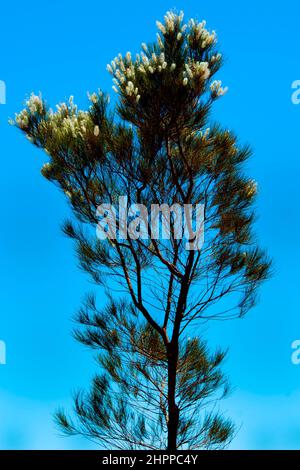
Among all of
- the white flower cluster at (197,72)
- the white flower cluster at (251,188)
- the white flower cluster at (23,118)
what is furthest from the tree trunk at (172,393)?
the white flower cluster at (23,118)

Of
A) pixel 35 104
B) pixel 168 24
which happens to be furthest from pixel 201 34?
pixel 35 104

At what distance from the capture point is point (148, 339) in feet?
19.1

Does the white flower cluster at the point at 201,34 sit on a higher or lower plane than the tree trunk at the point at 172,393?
higher

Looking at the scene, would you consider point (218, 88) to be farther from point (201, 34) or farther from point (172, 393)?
point (172, 393)

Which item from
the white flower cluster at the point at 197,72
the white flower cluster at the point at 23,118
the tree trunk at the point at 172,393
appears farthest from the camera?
the white flower cluster at the point at 23,118

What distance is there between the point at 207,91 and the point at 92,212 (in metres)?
1.48

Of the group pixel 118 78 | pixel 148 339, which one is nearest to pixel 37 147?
pixel 118 78

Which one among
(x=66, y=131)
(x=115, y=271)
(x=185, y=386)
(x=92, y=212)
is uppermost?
(x=66, y=131)

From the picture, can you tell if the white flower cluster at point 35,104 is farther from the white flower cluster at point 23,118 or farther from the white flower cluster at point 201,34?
the white flower cluster at point 201,34

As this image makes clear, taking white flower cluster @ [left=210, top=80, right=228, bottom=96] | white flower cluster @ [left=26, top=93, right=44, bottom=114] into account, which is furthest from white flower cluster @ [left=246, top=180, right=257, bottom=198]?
white flower cluster @ [left=26, top=93, right=44, bottom=114]

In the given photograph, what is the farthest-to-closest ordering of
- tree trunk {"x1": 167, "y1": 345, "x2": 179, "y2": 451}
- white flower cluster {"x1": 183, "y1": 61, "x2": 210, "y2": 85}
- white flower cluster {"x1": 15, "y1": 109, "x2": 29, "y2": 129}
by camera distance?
white flower cluster {"x1": 15, "y1": 109, "x2": 29, "y2": 129}, tree trunk {"x1": 167, "y1": 345, "x2": 179, "y2": 451}, white flower cluster {"x1": 183, "y1": 61, "x2": 210, "y2": 85}

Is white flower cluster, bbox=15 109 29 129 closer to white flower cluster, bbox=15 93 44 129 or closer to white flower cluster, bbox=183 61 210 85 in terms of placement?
white flower cluster, bbox=15 93 44 129
